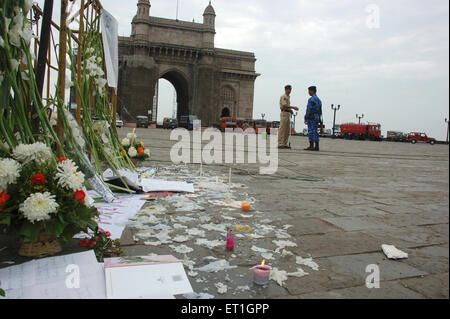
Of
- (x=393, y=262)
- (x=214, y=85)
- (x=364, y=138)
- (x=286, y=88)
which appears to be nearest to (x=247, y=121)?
(x=214, y=85)

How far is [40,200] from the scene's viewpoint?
171 centimetres

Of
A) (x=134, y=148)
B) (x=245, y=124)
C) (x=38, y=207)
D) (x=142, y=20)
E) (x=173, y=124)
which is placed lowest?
(x=38, y=207)

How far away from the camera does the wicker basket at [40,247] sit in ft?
5.99

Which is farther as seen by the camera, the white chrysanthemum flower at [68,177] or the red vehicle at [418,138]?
the red vehicle at [418,138]

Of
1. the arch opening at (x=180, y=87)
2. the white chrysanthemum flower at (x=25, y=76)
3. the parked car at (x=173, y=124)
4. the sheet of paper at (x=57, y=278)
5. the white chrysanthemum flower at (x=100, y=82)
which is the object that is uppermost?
the arch opening at (x=180, y=87)

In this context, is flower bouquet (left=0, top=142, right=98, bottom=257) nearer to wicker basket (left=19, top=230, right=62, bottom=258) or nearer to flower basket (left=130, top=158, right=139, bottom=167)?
wicker basket (left=19, top=230, right=62, bottom=258)

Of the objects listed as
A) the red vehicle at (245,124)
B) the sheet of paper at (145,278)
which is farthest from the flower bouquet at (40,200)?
the red vehicle at (245,124)

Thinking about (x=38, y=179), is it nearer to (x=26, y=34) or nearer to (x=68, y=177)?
(x=68, y=177)

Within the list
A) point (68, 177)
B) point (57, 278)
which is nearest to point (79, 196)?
point (68, 177)

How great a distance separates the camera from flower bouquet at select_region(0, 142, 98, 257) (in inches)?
67.6

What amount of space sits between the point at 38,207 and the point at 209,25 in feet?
151

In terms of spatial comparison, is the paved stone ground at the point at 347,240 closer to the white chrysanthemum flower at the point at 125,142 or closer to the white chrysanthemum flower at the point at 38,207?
the white chrysanthemum flower at the point at 38,207

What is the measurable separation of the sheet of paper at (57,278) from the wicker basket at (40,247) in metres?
0.06
